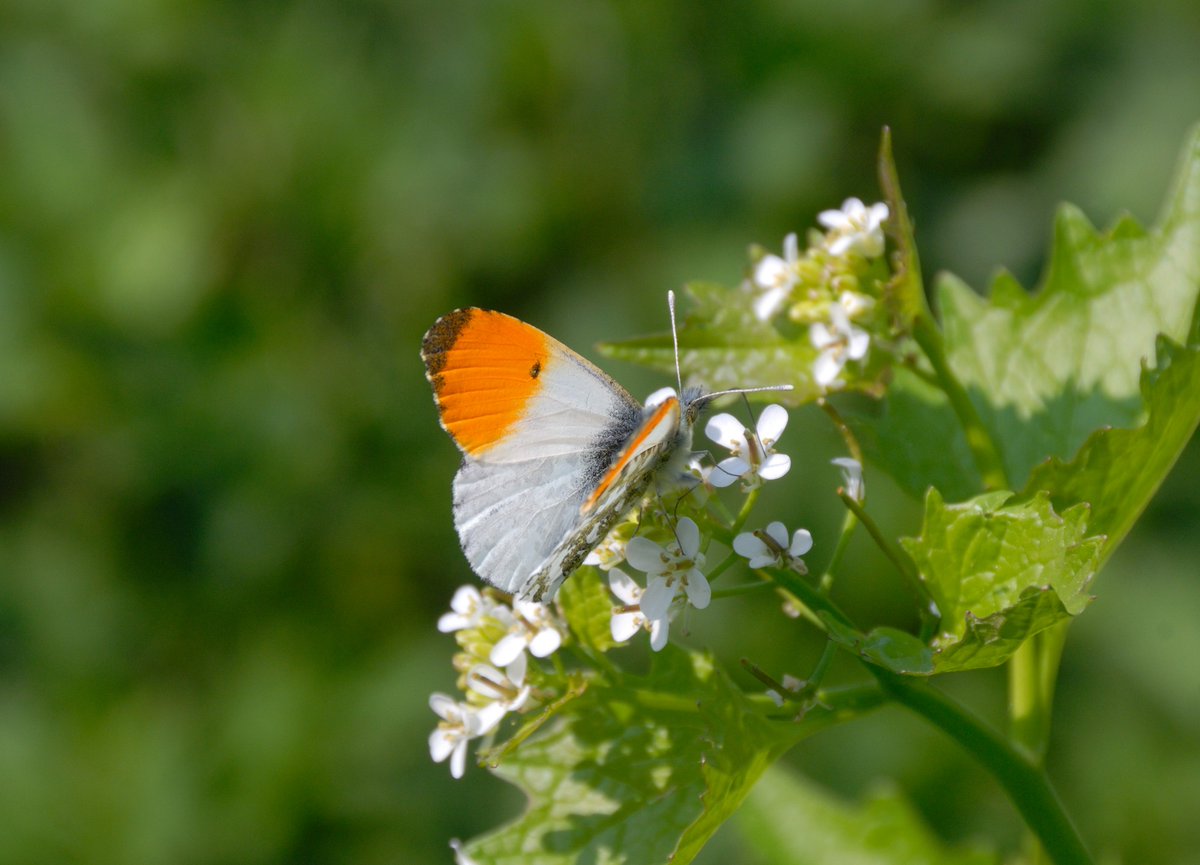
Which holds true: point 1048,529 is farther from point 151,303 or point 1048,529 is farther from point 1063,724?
point 151,303

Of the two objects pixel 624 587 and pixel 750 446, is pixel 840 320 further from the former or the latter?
pixel 624 587

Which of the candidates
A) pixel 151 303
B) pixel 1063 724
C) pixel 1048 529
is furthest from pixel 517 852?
pixel 151 303

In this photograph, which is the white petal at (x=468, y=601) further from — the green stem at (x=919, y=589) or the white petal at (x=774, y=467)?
the green stem at (x=919, y=589)

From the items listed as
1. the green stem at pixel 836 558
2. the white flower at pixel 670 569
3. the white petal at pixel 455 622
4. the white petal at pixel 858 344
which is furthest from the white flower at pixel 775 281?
the white petal at pixel 455 622

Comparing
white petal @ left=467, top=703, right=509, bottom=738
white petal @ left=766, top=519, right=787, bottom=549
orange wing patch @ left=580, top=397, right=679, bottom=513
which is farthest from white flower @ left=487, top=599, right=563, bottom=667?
white petal @ left=766, top=519, right=787, bottom=549

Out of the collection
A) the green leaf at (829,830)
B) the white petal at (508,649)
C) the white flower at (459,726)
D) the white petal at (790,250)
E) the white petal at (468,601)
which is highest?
the white petal at (790,250)

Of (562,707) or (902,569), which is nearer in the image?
(902,569)
